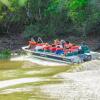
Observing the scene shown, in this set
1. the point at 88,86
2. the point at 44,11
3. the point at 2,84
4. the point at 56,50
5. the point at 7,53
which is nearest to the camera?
the point at 88,86

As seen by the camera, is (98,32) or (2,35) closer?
(98,32)

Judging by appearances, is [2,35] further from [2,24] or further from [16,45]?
[16,45]

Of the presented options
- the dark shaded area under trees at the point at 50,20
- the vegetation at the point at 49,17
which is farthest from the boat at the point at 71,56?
the vegetation at the point at 49,17

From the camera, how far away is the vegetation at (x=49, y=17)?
113ft

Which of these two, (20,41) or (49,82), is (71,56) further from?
(20,41)

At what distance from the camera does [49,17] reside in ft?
124

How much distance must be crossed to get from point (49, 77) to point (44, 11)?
18.3 metres

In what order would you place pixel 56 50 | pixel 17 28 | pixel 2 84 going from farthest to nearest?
pixel 17 28 < pixel 56 50 < pixel 2 84

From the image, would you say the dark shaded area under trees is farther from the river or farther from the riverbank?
the river

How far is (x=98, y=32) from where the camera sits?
35312mm

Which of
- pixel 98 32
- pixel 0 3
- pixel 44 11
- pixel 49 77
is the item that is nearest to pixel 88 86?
pixel 49 77

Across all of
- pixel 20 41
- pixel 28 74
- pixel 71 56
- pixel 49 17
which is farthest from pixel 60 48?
pixel 49 17

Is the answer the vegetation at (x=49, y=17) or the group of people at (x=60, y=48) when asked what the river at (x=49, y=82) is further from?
the vegetation at (x=49, y=17)

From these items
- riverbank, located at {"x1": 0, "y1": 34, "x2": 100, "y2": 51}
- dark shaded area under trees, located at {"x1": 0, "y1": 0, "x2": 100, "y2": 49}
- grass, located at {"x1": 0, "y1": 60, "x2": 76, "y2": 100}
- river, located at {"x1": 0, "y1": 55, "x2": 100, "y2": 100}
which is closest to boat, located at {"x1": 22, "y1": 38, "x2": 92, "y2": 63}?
river, located at {"x1": 0, "y1": 55, "x2": 100, "y2": 100}
